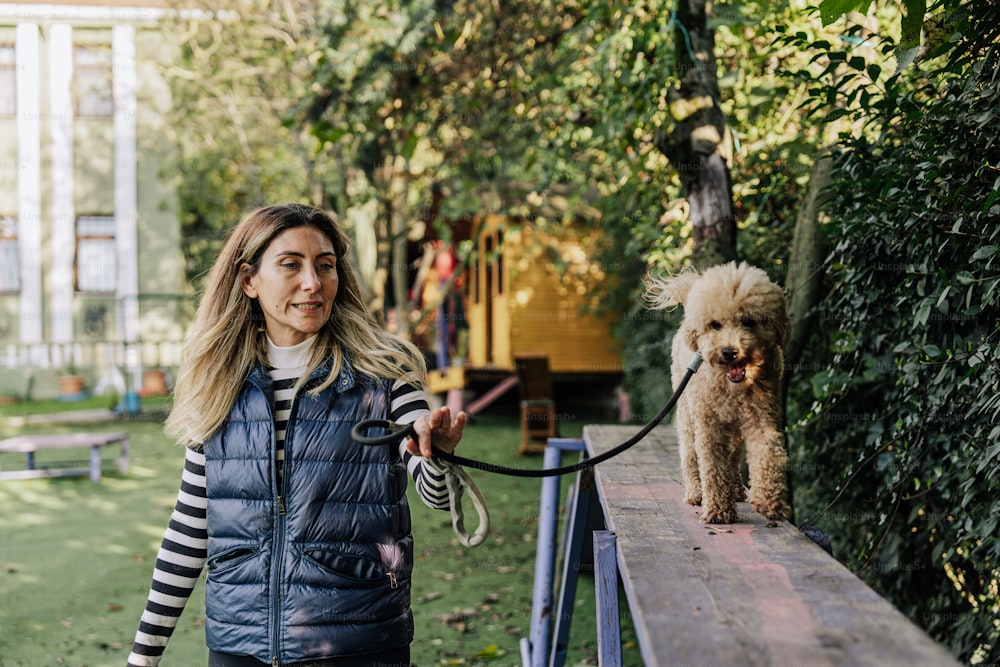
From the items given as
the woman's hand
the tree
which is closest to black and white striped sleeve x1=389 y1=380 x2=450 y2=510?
the woman's hand

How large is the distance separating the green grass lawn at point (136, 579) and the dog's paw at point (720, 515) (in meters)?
2.95

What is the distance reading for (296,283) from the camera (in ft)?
9.07

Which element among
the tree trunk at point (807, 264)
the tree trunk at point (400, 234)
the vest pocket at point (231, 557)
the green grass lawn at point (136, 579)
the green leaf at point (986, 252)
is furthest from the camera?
the tree trunk at point (400, 234)

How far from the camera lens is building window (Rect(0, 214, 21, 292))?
23.6 m

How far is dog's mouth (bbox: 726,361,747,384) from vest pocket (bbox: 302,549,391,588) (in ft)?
3.88

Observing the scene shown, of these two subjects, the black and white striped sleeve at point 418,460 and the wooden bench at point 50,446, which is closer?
the black and white striped sleeve at point 418,460

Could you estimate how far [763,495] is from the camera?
2.71m

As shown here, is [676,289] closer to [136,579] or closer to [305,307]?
[305,307]

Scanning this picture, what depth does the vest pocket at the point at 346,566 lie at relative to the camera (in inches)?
97.8

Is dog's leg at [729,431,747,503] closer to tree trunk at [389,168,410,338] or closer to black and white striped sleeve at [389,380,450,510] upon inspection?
black and white striped sleeve at [389,380,450,510]

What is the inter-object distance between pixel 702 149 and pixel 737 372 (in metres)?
1.85

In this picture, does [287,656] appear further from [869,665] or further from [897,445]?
[897,445]

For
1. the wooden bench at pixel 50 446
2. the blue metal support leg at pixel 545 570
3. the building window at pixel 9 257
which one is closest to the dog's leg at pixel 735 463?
the blue metal support leg at pixel 545 570

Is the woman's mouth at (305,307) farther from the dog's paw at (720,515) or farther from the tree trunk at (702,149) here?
the tree trunk at (702,149)
